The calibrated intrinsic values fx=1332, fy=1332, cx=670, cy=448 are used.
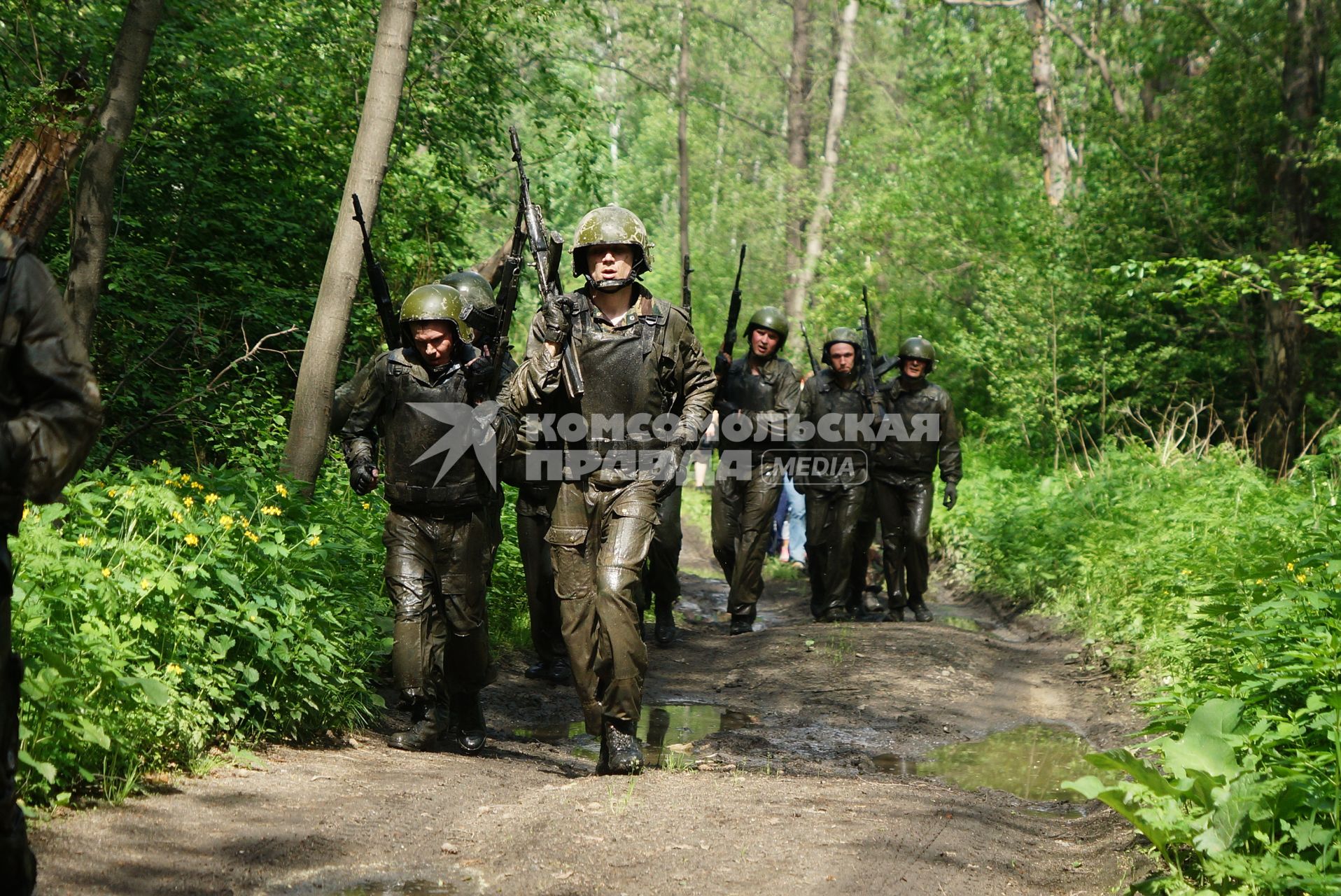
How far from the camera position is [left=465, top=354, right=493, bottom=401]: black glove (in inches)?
271

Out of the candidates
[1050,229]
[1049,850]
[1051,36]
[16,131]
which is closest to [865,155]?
[1051,36]

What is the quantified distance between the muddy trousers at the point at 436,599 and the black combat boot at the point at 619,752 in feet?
3.30

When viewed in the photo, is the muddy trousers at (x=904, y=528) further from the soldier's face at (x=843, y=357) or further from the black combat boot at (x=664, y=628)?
the black combat boot at (x=664, y=628)

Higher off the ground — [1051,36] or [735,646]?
[1051,36]

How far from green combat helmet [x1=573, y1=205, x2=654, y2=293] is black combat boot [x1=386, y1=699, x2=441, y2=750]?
7.46 ft

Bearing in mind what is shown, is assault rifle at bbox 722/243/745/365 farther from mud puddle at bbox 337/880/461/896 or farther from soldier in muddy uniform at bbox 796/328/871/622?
mud puddle at bbox 337/880/461/896

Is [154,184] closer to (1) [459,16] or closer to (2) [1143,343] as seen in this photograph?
(1) [459,16]

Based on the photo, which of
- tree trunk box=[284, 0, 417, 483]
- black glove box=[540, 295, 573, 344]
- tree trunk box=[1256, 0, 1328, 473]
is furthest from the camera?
tree trunk box=[1256, 0, 1328, 473]

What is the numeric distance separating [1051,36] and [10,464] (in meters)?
25.9

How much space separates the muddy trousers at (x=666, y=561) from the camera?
1045cm

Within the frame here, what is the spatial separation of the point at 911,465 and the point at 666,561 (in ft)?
9.03

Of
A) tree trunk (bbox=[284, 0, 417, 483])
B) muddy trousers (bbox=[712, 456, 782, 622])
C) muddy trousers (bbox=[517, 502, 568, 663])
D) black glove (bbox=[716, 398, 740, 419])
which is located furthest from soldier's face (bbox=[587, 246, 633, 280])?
black glove (bbox=[716, 398, 740, 419])

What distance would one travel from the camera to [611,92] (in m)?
57.0

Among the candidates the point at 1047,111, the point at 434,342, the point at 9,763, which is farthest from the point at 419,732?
the point at 1047,111
